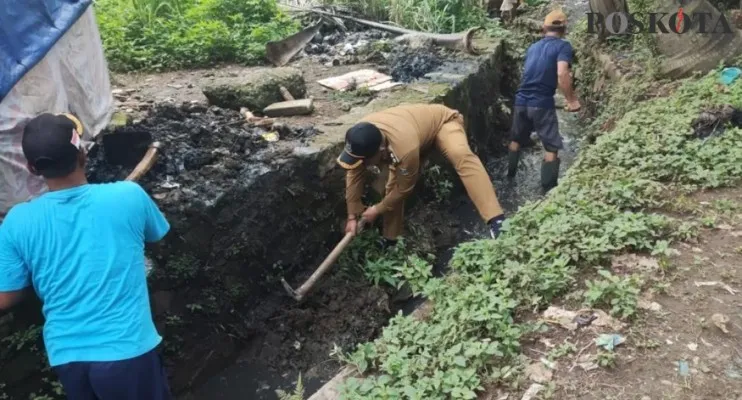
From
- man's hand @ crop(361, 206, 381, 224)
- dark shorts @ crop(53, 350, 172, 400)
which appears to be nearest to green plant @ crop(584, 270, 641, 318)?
man's hand @ crop(361, 206, 381, 224)

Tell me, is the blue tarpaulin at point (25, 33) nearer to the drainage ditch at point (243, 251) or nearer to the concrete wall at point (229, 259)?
the drainage ditch at point (243, 251)

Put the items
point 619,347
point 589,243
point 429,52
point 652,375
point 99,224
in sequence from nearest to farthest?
point 99,224
point 652,375
point 619,347
point 589,243
point 429,52

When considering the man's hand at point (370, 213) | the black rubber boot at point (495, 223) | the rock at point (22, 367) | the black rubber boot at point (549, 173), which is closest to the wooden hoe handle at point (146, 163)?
the rock at point (22, 367)

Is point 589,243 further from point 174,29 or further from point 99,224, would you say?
point 174,29

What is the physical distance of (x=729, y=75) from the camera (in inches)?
227

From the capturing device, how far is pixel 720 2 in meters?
7.08

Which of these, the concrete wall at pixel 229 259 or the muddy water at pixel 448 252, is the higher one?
the concrete wall at pixel 229 259

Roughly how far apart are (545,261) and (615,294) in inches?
18.5

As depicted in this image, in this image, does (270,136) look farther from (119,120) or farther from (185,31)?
(185,31)

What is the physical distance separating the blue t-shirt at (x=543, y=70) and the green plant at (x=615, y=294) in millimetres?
3447

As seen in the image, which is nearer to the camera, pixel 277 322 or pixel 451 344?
pixel 451 344

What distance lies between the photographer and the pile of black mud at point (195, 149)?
171 inches

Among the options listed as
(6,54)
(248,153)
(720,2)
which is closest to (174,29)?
(248,153)

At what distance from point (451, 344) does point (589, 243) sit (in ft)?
3.79
